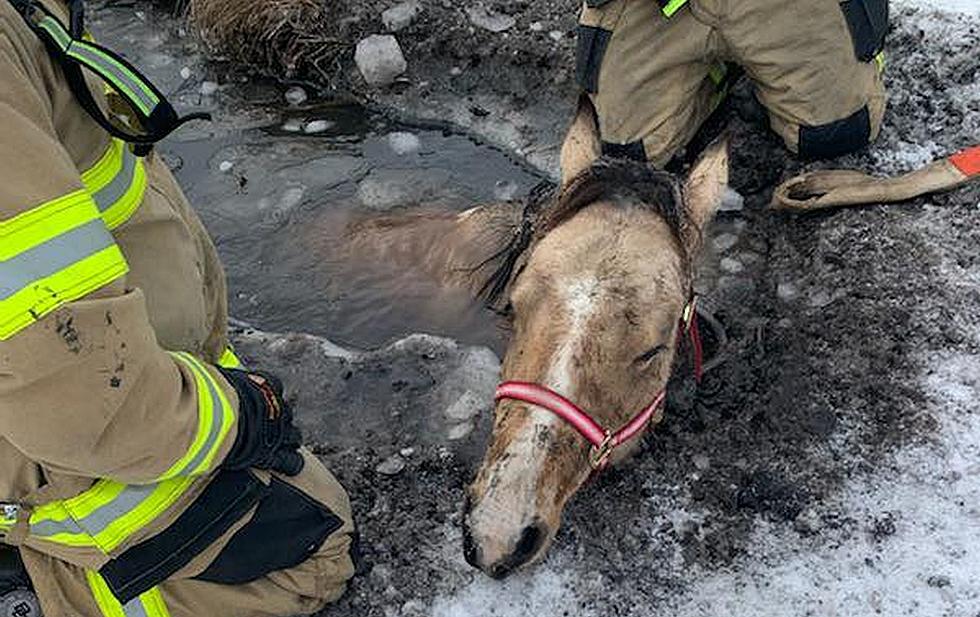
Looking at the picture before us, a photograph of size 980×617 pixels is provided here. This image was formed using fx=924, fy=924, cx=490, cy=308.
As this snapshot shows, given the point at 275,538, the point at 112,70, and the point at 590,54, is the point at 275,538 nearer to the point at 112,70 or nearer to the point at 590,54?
the point at 112,70

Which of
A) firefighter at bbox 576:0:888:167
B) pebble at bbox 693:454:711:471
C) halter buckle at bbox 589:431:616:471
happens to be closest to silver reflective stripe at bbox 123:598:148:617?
halter buckle at bbox 589:431:616:471

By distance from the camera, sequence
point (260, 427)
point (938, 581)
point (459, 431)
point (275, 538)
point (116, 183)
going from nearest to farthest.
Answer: point (116, 183), point (260, 427), point (275, 538), point (938, 581), point (459, 431)

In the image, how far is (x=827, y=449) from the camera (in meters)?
3.37

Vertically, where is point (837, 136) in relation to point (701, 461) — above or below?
above

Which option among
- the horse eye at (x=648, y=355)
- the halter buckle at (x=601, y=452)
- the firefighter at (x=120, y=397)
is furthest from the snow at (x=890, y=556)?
the firefighter at (x=120, y=397)

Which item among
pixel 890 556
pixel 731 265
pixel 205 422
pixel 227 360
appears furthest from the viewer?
pixel 731 265

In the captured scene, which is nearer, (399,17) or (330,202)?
(330,202)

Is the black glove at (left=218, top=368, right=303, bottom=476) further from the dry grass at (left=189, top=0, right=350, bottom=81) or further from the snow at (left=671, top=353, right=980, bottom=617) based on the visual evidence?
the dry grass at (left=189, top=0, right=350, bottom=81)

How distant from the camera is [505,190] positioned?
16.9 ft

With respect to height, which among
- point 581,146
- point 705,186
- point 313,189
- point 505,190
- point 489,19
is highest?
point 581,146

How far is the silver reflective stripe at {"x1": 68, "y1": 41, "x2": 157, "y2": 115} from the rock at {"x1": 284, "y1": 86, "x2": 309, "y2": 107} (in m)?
3.63

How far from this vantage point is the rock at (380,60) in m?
5.61

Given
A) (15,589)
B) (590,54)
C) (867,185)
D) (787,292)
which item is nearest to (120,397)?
(15,589)

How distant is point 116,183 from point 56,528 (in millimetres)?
882
